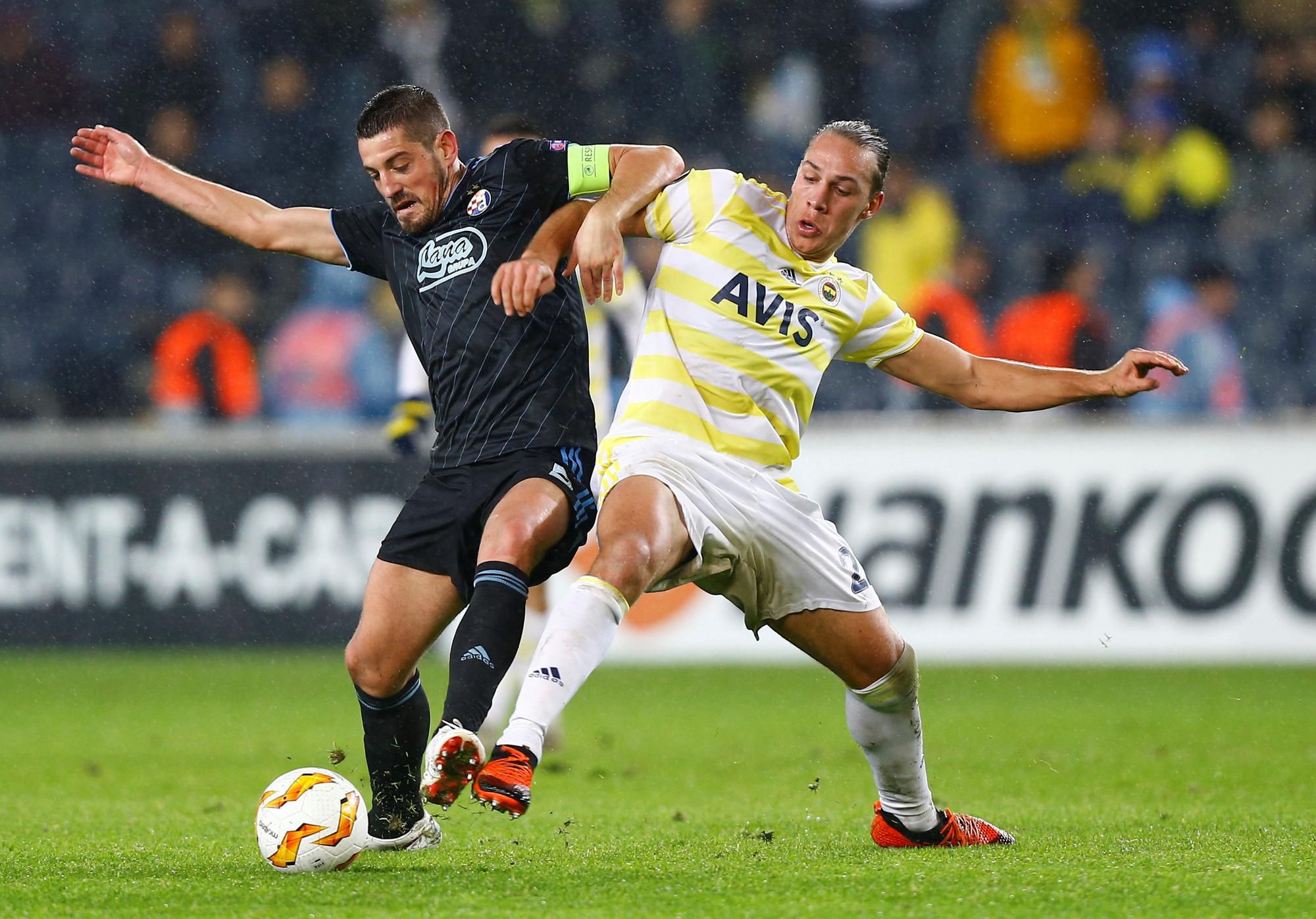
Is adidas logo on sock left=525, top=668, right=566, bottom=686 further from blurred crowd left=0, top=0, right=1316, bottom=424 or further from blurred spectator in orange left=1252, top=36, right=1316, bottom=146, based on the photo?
blurred spectator in orange left=1252, top=36, right=1316, bottom=146

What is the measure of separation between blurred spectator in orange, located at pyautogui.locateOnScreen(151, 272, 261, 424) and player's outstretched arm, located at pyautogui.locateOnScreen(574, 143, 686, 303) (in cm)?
725

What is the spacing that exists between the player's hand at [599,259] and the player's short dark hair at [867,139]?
29.7 inches

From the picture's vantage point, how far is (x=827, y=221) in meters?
4.81

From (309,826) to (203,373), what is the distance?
303 inches

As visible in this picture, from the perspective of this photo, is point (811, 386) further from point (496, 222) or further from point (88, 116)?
point (88, 116)

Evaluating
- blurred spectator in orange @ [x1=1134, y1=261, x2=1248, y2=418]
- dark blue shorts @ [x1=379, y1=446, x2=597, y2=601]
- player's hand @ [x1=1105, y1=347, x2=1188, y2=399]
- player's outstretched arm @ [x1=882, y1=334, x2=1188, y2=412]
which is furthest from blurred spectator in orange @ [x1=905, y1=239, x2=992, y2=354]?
dark blue shorts @ [x1=379, y1=446, x2=597, y2=601]

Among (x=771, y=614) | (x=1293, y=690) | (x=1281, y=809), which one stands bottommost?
(x=1293, y=690)

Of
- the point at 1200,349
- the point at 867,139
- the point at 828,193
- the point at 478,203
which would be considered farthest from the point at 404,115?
the point at 1200,349

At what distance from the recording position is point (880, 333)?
503cm

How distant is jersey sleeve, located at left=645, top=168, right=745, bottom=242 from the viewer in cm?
488

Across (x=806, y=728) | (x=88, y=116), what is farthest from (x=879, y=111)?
(x=806, y=728)

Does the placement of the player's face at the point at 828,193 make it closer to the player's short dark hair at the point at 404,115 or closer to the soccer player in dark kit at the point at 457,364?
the soccer player in dark kit at the point at 457,364

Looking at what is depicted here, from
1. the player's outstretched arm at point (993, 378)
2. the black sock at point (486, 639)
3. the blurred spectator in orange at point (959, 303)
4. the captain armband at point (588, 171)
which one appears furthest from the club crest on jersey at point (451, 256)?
the blurred spectator in orange at point (959, 303)

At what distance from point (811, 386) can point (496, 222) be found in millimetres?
1000
